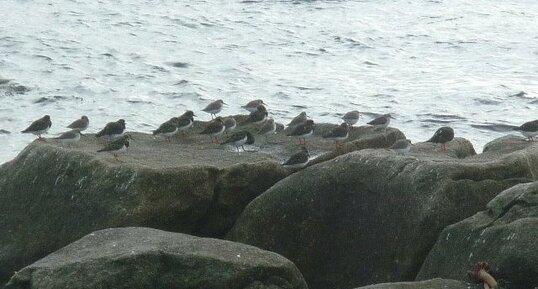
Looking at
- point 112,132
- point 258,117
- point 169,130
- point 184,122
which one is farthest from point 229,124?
point 112,132

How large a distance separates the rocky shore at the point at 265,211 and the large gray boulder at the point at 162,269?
0.02 metres

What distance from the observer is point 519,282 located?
9305mm

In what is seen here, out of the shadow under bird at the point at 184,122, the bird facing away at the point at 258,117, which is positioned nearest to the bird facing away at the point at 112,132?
the shadow under bird at the point at 184,122

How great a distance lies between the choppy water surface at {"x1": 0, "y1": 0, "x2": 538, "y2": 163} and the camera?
22922mm

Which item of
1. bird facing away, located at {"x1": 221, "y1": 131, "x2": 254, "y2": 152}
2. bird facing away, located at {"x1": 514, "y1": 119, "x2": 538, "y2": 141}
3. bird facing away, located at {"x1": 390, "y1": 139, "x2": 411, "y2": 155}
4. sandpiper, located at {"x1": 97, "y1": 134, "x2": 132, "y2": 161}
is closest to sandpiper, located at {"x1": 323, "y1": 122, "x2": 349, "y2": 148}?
bird facing away, located at {"x1": 390, "y1": 139, "x2": 411, "y2": 155}

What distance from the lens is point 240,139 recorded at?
15.3 m

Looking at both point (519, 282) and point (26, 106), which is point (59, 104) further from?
point (519, 282)

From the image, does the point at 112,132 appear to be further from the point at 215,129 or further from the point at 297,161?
the point at 297,161

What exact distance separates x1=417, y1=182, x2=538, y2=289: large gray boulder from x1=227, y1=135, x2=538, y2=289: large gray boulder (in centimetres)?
95

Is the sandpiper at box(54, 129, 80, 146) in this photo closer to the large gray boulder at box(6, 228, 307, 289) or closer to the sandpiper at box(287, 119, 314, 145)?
the sandpiper at box(287, 119, 314, 145)

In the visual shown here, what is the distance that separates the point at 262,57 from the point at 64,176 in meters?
15.2

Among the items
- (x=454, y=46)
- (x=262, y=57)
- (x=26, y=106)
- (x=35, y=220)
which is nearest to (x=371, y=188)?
(x=35, y=220)

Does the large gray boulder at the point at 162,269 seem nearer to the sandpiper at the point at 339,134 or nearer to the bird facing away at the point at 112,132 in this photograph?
the sandpiper at the point at 339,134

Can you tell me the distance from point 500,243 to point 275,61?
18104mm
